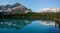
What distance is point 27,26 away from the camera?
8.90ft

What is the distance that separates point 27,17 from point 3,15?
50cm

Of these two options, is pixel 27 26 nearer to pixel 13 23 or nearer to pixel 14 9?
pixel 13 23

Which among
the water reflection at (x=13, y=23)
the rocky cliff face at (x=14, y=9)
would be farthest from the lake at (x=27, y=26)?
the rocky cliff face at (x=14, y=9)

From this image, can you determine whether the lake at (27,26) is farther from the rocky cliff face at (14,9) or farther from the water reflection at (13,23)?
the rocky cliff face at (14,9)

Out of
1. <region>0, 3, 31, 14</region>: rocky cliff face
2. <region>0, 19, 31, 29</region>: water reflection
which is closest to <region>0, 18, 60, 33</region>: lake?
<region>0, 19, 31, 29</region>: water reflection

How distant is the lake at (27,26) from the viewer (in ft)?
8.84

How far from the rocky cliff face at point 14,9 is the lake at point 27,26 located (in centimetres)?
17

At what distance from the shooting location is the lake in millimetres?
2693

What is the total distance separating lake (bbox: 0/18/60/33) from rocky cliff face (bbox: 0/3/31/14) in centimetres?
17

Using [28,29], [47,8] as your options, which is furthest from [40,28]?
[47,8]

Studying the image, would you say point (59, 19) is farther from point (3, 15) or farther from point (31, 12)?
point (3, 15)

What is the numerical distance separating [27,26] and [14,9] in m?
0.45

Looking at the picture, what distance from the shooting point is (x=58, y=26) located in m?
2.74

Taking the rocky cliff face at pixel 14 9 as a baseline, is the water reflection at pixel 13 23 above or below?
below
